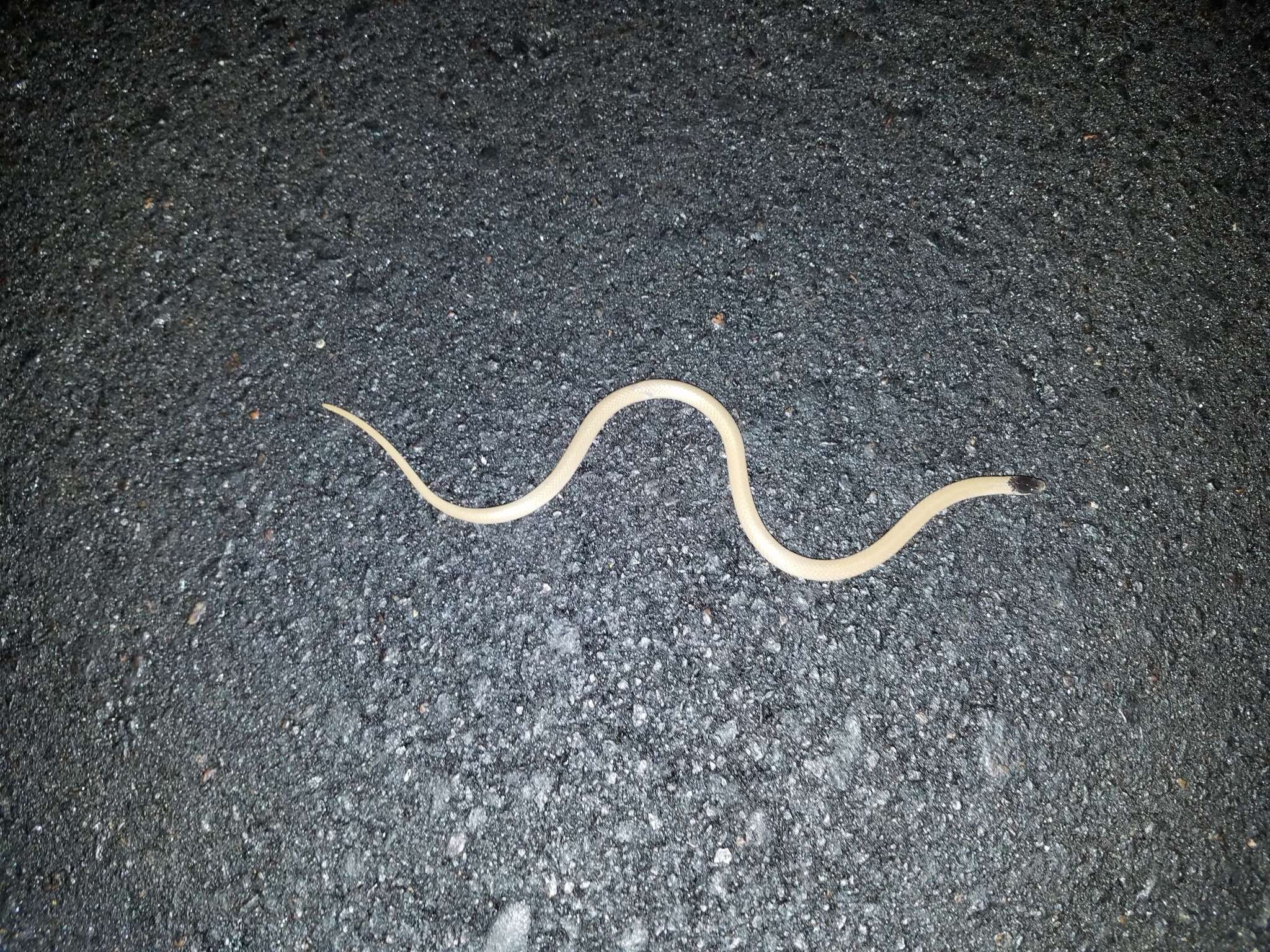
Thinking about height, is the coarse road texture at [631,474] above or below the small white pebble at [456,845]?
above

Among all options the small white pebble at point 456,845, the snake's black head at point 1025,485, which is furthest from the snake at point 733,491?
the small white pebble at point 456,845

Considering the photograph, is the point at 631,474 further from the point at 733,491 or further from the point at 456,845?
the point at 456,845

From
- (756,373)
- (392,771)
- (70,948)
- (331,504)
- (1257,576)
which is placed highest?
(756,373)

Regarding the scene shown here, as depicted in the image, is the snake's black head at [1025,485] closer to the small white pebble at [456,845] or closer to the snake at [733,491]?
the snake at [733,491]

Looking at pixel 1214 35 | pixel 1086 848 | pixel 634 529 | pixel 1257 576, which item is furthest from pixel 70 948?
pixel 1214 35

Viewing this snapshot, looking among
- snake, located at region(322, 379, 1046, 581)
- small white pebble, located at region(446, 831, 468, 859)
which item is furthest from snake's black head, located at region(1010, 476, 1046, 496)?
small white pebble, located at region(446, 831, 468, 859)

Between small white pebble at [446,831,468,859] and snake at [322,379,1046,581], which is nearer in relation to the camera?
small white pebble at [446,831,468,859]

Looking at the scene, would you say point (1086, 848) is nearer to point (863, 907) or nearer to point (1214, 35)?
point (863, 907)

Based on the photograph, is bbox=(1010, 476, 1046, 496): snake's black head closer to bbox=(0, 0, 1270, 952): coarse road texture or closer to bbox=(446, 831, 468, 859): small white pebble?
bbox=(0, 0, 1270, 952): coarse road texture
